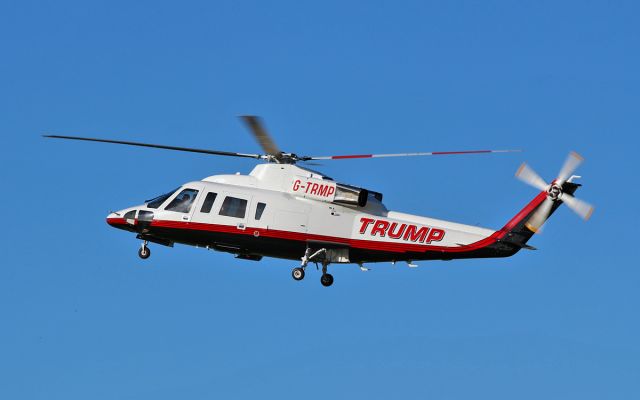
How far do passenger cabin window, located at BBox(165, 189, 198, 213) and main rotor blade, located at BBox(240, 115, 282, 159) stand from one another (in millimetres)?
3053

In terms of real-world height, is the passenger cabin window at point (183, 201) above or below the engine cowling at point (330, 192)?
below

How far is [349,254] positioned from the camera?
51250 millimetres

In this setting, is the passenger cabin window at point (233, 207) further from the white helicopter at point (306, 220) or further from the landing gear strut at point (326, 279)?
the landing gear strut at point (326, 279)

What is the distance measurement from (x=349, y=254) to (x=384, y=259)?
1193 mm

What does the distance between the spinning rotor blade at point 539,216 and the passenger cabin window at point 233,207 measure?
A: 965 cm

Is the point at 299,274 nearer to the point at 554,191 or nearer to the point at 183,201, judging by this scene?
the point at 183,201

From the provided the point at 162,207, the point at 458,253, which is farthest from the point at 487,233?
the point at 162,207

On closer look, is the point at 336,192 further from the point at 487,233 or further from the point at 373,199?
Result: the point at 487,233

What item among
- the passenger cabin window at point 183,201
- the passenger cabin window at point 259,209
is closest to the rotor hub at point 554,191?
the passenger cabin window at point 259,209

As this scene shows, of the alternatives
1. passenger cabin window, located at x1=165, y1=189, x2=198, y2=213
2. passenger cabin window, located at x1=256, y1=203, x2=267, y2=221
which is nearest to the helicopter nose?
passenger cabin window, located at x1=165, y1=189, x2=198, y2=213

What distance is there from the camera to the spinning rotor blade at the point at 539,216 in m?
49.7

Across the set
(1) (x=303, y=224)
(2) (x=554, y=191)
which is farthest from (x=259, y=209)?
(2) (x=554, y=191)

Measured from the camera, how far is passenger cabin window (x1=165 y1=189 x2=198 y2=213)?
2075 inches

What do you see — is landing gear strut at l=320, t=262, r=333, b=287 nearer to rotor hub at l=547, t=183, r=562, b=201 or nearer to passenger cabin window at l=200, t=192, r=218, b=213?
passenger cabin window at l=200, t=192, r=218, b=213
